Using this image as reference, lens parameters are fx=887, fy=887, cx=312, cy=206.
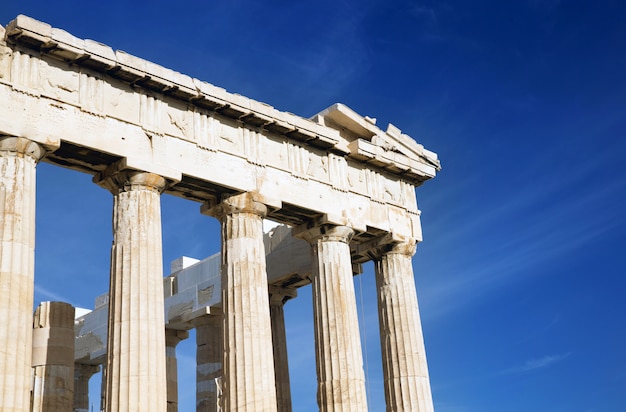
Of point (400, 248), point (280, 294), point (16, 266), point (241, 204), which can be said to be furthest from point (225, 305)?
point (280, 294)

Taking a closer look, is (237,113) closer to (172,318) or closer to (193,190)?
(193,190)

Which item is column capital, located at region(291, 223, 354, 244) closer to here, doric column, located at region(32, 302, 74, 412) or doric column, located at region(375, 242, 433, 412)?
doric column, located at region(375, 242, 433, 412)

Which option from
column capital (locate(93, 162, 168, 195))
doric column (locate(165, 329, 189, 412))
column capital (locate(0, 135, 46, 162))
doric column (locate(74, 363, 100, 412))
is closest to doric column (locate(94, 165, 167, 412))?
column capital (locate(93, 162, 168, 195))

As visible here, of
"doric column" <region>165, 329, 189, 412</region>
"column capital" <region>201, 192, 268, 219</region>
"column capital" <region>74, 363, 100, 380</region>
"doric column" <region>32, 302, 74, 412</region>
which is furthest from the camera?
"column capital" <region>74, 363, 100, 380</region>

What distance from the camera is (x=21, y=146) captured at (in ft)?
72.6

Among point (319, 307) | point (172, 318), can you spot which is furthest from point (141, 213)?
point (172, 318)

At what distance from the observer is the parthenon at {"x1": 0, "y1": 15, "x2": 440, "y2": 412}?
72.9 feet

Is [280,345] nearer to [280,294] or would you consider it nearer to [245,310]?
[280,294]

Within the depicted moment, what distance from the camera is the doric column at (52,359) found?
2473cm

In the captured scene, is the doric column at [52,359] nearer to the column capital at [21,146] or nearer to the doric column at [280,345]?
the column capital at [21,146]

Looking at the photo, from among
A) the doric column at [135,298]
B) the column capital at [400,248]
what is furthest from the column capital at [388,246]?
the doric column at [135,298]

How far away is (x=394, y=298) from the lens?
3023cm

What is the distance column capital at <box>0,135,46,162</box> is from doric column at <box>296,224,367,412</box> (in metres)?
9.73

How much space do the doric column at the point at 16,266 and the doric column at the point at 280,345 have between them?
12601 millimetres
